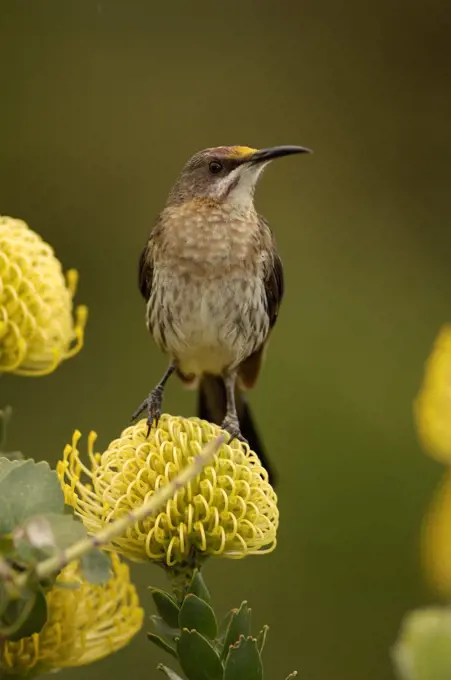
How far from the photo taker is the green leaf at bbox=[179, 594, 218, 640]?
1.43 meters

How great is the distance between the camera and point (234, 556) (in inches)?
66.0

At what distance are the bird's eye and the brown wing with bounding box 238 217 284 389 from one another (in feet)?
0.55

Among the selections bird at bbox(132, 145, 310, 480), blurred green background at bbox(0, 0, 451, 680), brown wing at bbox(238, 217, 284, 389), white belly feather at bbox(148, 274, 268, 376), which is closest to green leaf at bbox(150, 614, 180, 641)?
bird at bbox(132, 145, 310, 480)

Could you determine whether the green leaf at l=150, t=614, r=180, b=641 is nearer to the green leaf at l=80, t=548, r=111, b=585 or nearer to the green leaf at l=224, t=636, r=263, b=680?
the green leaf at l=224, t=636, r=263, b=680

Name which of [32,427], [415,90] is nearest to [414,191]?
[415,90]

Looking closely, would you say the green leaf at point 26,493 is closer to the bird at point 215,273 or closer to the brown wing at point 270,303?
the bird at point 215,273

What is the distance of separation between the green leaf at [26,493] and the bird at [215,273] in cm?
134

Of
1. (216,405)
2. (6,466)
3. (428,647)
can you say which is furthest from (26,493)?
(216,405)

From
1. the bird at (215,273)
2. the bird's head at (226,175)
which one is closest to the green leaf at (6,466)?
the bird at (215,273)

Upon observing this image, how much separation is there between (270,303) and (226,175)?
0.31m

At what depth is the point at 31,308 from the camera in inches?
79.1

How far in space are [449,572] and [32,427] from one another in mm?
4110

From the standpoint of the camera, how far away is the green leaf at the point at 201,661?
1.38 meters

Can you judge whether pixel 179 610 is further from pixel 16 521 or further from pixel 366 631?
pixel 366 631
